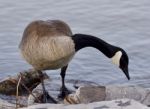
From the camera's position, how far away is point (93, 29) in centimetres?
1082

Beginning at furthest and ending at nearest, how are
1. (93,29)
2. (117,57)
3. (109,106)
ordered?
(93,29) < (117,57) < (109,106)

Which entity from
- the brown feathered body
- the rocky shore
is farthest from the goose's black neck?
the rocky shore

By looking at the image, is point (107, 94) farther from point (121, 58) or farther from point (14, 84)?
point (14, 84)

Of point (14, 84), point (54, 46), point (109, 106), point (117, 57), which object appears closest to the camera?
point (109, 106)

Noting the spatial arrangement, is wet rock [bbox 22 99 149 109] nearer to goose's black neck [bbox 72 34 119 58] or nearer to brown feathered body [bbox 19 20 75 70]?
brown feathered body [bbox 19 20 75 70]

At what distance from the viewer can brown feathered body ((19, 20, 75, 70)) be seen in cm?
720

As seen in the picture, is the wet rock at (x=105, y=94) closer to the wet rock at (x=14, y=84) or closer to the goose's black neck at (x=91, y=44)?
the goose's black neck at (x=91, y=44)

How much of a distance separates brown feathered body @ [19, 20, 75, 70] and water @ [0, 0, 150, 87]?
1.47m

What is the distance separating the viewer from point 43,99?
23.8 ft

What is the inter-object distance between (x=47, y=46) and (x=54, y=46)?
10 centimetres

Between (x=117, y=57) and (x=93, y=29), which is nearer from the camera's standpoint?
(x=117, y=57)

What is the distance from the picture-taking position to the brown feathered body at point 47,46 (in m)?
7.20

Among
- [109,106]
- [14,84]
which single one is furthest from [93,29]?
[109,106]

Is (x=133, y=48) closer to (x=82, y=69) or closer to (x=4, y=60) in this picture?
(x=82, y=69)
